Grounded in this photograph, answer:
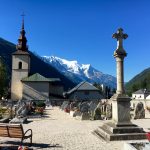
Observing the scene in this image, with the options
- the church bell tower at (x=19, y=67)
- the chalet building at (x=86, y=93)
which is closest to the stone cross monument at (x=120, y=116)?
the church bell tower at (x=19, y=67)

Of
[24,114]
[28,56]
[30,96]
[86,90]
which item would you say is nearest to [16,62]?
[28,56]

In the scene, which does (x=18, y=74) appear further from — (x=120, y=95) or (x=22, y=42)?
(x=120, y=95)

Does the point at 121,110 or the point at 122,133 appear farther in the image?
the point at 121,110

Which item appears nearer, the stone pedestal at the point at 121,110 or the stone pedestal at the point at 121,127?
the stone pedestal at the point at 121,127

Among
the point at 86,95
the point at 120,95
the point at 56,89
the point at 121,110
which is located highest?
the point at 56,89

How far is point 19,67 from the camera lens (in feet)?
259

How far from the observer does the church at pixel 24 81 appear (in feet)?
248

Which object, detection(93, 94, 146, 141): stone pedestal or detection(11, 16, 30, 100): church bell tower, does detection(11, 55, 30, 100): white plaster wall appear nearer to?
detection(11, 16, 30, 100): church bell tower

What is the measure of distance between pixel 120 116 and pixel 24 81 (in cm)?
6162

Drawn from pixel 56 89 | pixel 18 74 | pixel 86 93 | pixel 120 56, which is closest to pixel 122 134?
pixel 120 56

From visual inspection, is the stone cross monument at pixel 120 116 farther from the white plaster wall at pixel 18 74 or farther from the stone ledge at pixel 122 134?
the white plaster wall at pixel 18 74

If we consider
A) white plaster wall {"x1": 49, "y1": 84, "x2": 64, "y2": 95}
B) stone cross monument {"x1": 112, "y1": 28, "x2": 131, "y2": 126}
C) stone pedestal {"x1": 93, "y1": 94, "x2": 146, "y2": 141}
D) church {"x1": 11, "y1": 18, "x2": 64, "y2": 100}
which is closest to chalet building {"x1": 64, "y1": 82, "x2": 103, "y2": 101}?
white plaster wall {"x1": 49, "y1": 84, "x2": 64, "y2": 95}

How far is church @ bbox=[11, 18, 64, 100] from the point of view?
7550 cm

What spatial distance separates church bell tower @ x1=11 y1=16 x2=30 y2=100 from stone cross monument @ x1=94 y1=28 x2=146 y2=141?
61.5 metres
